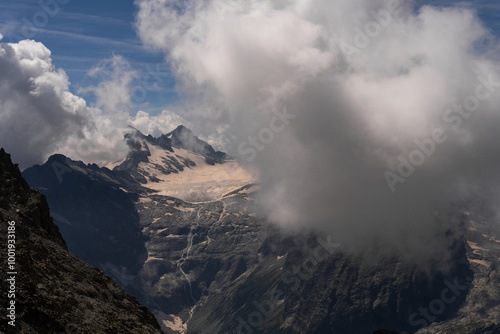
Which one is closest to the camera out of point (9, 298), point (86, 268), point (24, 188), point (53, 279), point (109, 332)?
point (9, 298)

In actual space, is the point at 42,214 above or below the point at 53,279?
above

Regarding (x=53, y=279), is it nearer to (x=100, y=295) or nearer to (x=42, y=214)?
(x=100, y=295)

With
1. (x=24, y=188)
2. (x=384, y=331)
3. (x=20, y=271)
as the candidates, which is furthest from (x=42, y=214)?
(x=384, y=331)

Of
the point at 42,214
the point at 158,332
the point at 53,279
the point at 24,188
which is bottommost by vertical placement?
the point at 158,332

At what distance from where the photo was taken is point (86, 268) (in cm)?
10025

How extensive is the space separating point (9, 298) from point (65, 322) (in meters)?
9.83

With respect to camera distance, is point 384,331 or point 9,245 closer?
point 9,245

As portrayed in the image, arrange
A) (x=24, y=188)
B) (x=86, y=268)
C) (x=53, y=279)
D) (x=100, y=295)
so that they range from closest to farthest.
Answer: (x=53, y=279) → (x=100, y=295) → (x=86, y=268) → (x=24, y=188)

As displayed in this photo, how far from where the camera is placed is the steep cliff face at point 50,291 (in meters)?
66.1

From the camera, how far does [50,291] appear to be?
7506 cm

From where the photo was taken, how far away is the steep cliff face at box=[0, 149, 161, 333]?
66062mm

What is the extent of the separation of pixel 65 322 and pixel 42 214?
5933 centimetres

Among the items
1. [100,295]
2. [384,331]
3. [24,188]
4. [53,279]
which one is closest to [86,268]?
[100,295]

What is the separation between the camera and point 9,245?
76688 millimetres
